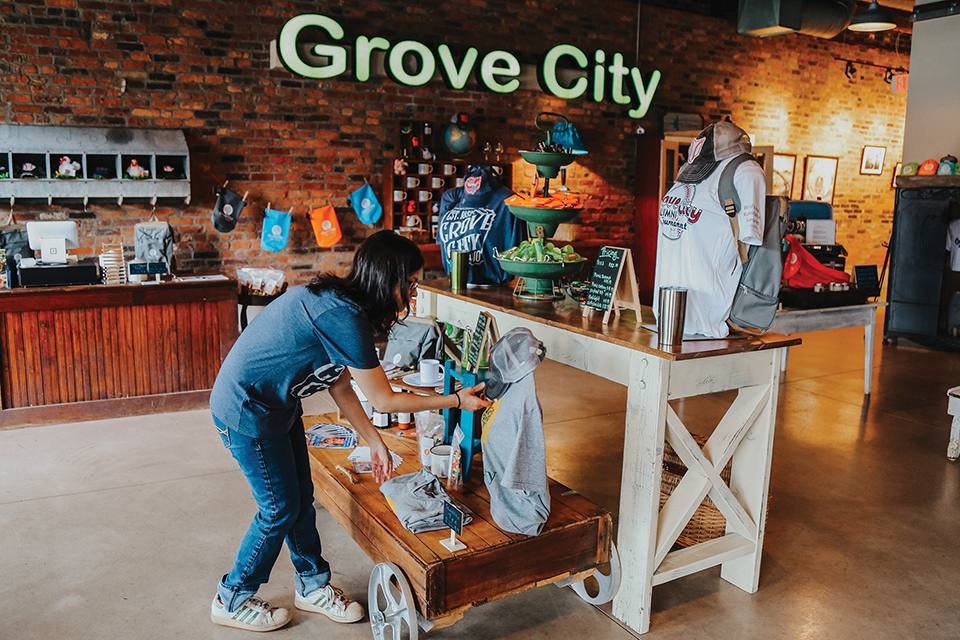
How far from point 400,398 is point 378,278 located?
414 mm

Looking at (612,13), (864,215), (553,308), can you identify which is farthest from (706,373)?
(864,215)

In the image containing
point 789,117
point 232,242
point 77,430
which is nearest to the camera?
point 77,430

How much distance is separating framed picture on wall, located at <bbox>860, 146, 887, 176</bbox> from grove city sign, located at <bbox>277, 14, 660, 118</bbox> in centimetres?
460

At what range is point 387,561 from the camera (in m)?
2.46

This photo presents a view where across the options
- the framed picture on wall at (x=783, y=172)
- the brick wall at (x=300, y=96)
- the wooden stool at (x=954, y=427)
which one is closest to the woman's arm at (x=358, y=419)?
the wooden stool at (x=954, y=427)

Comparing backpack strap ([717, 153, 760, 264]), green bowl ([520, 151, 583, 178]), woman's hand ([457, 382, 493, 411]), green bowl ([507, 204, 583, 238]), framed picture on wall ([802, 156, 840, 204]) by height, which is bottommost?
woman's hand ([457, 382, 493, 411])

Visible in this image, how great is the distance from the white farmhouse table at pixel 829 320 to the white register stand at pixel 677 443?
2.54 meters

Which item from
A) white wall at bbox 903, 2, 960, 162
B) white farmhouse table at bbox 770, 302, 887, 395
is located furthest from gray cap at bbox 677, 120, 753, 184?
white wall at bbox 903, 2, 960, 162

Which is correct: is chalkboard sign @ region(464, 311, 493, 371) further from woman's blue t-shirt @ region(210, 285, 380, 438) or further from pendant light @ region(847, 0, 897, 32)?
pendant light @ region(847, 0, 897, 32)

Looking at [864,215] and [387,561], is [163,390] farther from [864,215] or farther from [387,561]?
[864,215]

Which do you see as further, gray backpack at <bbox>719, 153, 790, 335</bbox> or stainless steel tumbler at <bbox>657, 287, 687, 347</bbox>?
gray backpack at <bbox>719, 153, 790, 335</bbox>

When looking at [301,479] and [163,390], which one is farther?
[163,390]

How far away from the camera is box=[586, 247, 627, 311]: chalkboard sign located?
304cm

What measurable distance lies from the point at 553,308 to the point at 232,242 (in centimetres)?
436
